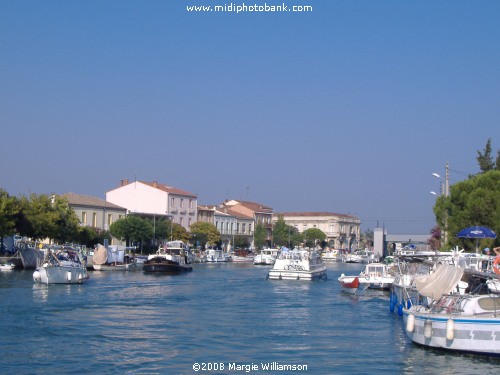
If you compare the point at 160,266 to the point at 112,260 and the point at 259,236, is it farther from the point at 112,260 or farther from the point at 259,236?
the point at 259,236

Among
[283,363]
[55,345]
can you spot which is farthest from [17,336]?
[283,363]

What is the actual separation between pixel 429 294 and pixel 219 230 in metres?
108

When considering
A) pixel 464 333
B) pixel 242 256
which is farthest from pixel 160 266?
pixel 464 333

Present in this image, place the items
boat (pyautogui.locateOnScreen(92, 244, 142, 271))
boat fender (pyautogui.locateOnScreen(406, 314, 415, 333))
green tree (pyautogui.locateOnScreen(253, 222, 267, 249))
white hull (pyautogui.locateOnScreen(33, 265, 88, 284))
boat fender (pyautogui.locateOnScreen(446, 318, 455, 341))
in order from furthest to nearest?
green tree (pyautogui.locateOnScreen(253, 222, 267, 249)) → boat (pyautogui.locateOnScreen(92, 244, 142, 271)) → white hull (pyautogui.locateOnScreen(33, 265, 88, 284)) → boat fender (pyautogui.locateOnScreen(406, 314, 415, 333)) → boat fender (pyautogui.locateOnScreen(446, 318, 455, 341))

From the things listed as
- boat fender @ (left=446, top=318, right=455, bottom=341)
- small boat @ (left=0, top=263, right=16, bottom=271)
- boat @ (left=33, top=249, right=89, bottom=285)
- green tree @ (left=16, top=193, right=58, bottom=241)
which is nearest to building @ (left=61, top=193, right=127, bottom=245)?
green tree @ (left=16, top=193, right=58, bottom=241)

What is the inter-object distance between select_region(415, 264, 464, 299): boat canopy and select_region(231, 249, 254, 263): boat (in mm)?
88132

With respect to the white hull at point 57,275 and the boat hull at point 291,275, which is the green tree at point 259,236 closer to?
the boat hull at point 291,275

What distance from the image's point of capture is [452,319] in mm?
25078

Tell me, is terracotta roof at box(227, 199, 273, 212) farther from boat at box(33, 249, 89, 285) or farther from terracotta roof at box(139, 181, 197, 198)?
boat at box(33, 249, 89, 285)

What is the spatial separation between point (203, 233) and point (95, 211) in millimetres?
23951

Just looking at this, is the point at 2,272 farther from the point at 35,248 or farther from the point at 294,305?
the point at 294,305

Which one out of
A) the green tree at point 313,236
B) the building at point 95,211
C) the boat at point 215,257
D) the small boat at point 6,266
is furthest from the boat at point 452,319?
the green tree at point 313,236

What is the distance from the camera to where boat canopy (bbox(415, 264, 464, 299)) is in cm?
2719

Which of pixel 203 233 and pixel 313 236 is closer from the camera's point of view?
pixel 203 233
